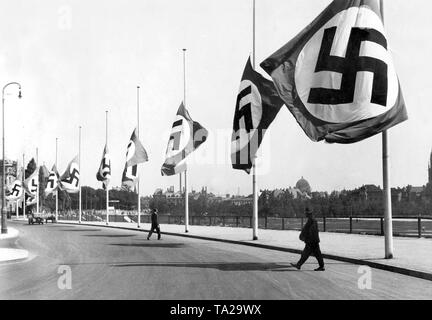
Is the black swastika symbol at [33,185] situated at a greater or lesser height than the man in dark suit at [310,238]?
greater

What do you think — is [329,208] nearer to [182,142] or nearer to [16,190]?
[16,190]

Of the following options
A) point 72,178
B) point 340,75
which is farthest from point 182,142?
point 72,178

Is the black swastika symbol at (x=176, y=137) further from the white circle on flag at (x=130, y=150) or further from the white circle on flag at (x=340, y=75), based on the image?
the white circle on flag at (x=340, y=75)

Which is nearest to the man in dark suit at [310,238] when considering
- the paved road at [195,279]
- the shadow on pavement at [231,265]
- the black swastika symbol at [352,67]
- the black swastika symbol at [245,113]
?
the paved road at [195,279]

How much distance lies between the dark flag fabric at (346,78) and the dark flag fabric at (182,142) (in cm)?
1775

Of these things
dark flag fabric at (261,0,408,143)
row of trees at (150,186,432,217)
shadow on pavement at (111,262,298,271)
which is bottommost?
row of trees at (150,186,432,217)

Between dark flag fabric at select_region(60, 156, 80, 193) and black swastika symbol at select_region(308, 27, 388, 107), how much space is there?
42.4m

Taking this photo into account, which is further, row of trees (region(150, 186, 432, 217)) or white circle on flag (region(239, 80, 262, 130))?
row of trees (region(150, 186, 432, 217))

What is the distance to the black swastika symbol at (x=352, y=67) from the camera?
14.9m

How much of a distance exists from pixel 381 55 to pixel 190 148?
20.0m

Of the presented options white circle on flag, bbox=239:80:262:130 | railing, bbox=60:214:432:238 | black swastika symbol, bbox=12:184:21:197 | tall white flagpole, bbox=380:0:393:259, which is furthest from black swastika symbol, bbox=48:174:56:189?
tall white flagpole, bbox=380:0:393:259

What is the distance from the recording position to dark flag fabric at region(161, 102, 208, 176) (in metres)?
34.1

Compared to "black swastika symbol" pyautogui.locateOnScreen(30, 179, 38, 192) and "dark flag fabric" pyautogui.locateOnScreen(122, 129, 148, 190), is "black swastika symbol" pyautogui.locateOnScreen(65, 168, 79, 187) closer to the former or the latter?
"black swastika symbol" pyautogui.locateOnScreen(30, 179, 38, 192)
